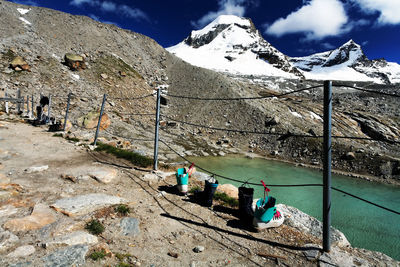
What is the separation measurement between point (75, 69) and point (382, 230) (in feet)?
126

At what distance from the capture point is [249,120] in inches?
1214

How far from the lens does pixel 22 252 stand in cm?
327

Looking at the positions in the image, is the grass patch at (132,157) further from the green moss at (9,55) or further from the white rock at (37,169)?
the green moss at (9,55)

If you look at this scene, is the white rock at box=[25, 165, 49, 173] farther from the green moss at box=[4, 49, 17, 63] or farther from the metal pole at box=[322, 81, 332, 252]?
the green moss at box=[4, 49, 17, 63]

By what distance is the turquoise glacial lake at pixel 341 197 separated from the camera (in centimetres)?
920

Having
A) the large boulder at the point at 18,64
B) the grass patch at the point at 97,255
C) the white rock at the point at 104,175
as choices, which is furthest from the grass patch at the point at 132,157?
the large boulder at the point at 18,64

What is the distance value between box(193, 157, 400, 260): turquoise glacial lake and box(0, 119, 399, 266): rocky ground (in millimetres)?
5576

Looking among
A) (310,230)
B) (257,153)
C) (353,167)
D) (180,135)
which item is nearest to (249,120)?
(257,153)

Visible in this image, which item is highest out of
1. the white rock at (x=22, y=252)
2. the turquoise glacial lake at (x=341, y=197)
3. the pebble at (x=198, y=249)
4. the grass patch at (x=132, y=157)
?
the grass patch at (x=132, y=157)

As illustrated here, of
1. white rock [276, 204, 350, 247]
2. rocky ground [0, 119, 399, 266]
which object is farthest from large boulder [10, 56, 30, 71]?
white rock [276, 204, 350, 247]

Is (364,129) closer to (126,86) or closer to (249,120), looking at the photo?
Answer: (249,120)

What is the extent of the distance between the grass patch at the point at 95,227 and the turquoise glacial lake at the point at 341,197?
942cm

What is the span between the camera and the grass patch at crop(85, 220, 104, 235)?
4.14 metres

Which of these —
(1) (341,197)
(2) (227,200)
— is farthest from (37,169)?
(1) (341,197)
